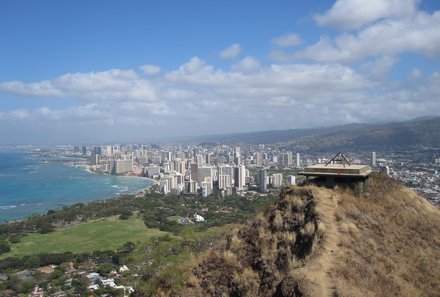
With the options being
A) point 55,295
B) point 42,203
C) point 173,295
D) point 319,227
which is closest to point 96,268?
point 55,295

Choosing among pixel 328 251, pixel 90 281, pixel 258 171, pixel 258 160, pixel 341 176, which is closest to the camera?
pixel 328 251

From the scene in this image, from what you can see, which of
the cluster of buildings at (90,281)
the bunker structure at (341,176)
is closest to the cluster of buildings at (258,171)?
the cluster of buildings at (90,281)

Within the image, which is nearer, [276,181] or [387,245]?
[387,245]

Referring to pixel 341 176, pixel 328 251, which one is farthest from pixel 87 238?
pixel 328 251

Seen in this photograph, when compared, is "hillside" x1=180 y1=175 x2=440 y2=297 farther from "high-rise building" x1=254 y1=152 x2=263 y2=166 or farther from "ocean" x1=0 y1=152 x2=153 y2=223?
"high-rise building" x1=254 y1=152 x2=263 y2=166

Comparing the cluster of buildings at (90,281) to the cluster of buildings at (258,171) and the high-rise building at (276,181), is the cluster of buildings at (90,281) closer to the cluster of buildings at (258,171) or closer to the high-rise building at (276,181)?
the cluster of buildings at (258,171)

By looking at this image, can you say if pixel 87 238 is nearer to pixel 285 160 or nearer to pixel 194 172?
pixel 194 172

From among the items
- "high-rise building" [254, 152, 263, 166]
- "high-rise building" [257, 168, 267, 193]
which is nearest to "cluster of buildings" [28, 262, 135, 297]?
"high-rise building" [257, 168, 267, 193]

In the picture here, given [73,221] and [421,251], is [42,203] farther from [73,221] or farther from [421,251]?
[421,251]
